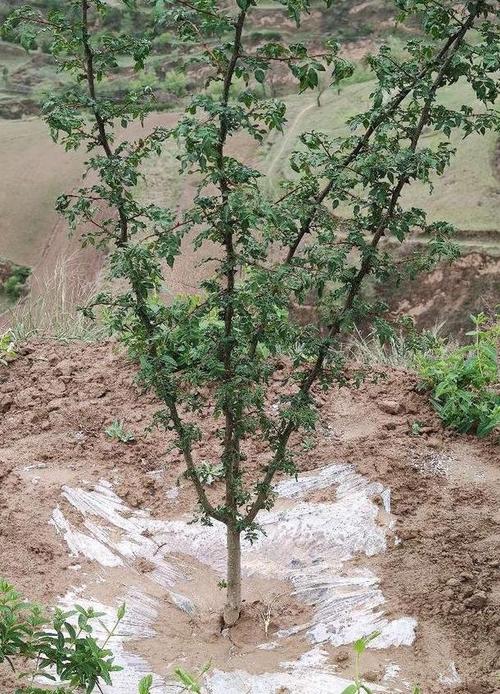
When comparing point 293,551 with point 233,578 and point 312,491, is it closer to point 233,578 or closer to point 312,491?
point 312,491

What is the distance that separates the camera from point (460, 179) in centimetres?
690

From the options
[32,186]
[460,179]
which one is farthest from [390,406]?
[32,186]

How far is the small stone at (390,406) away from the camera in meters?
4.15

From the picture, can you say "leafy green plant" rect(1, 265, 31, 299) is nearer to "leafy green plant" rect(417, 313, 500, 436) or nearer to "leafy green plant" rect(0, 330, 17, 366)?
"leafy green plant" rect(0, 330, 17, 366)

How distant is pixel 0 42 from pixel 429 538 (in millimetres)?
12651

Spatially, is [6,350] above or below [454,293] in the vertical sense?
above

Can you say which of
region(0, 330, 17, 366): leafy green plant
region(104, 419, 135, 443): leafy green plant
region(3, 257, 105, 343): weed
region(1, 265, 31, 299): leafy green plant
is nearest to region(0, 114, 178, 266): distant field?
region(1, 265, 31, 299): leafy green plant

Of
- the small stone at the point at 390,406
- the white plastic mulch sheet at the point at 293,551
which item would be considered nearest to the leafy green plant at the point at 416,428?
the small stone at the point at 390,406

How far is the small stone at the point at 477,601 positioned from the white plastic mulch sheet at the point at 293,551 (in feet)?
0.70

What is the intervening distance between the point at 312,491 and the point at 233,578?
82 cm

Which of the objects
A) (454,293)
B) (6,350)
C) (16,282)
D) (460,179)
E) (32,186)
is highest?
(460,179)

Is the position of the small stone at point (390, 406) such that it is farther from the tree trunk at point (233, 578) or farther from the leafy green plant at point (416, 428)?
the tree trunk at point (233, 578)

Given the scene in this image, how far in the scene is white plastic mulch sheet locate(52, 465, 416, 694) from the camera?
2829mm

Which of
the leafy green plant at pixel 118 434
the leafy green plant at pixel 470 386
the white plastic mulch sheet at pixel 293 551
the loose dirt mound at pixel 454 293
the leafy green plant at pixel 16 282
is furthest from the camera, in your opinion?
the leafy green plant at pixel 16 282
